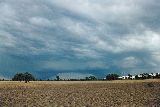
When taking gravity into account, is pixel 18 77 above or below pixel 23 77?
above

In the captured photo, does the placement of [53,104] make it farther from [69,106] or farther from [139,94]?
[139,94]

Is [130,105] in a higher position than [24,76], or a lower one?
lower

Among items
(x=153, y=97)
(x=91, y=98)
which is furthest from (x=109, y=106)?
(x=153, y=97)

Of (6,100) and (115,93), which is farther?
(115,93)

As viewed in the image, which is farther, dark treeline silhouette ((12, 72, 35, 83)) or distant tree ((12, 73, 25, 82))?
distant tree ((12, 73, 25, 82))

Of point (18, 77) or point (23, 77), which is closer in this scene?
point (23, 77)

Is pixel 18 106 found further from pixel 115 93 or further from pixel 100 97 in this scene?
pixel 115 93

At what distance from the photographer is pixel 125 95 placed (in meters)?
73.0

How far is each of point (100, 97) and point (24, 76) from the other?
118364 mm

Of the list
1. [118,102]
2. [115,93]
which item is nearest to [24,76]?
[115,93]

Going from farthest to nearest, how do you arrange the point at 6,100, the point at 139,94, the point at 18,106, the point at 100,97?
the point at 139,94
the point at 100,97
the point at 6,100
the point at 18,106

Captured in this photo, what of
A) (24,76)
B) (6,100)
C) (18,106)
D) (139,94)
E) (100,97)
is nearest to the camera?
(18,106)

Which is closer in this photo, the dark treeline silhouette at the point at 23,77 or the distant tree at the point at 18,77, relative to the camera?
the dark treeline silhouette at the point at 23,77

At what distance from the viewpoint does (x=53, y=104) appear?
6041 cm
